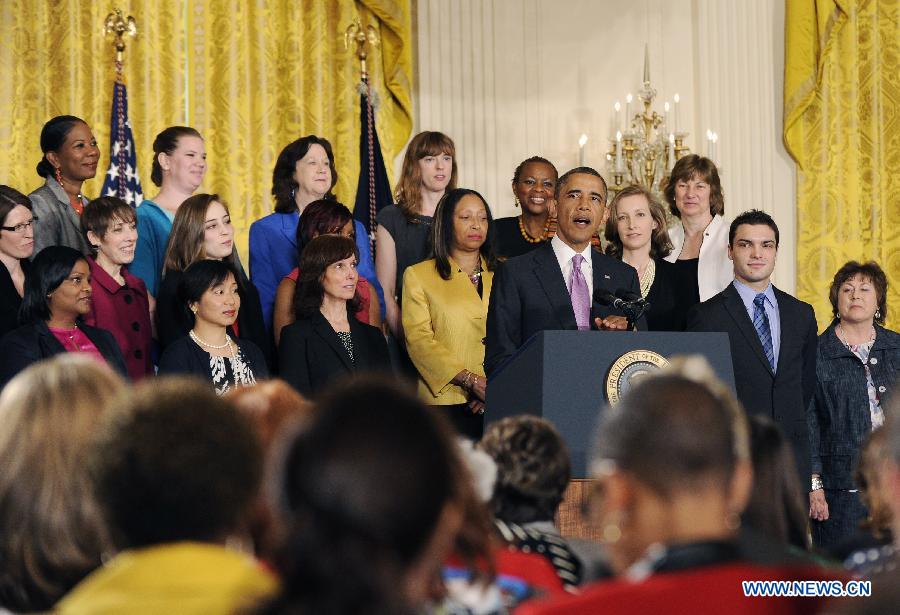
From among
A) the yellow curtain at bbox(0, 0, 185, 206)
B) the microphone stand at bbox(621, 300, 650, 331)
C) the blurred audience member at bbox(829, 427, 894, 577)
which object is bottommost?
the blurred audience member at bbox(829, 427, 894, 577)

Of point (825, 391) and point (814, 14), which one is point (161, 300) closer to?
point (825, 391)

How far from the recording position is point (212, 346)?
5047mm

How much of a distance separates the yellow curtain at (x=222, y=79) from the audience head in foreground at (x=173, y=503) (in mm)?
6044

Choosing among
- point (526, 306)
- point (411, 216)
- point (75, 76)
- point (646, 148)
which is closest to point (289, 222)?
point (411, 216)

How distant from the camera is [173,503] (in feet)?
5.11

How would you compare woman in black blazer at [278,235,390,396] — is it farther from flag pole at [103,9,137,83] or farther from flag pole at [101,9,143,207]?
flag pole at [103,9,137,83]

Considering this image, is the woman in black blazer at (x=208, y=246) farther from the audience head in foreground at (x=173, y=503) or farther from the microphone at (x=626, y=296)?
the audience head in foreground at (x=173, y=503)

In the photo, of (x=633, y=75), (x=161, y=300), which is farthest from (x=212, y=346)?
(x=633, y=75)

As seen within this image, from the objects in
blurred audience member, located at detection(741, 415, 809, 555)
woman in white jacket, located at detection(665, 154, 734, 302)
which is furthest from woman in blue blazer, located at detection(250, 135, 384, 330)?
blurred audience member, located at detection(741, 415, 809, 555)

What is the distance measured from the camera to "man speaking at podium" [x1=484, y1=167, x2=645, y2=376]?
487 cm

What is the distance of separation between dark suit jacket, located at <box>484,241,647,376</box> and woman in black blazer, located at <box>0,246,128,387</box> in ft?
4.73

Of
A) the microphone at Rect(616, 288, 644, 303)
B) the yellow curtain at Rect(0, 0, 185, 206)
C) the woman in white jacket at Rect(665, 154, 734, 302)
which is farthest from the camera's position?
the yellow curtain at Rect(0, 0, 185, 206)

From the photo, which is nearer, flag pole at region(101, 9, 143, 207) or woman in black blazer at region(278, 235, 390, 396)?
woman in black blazer at region(278, 235, 390, 396)

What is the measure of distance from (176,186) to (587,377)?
2.71 m
